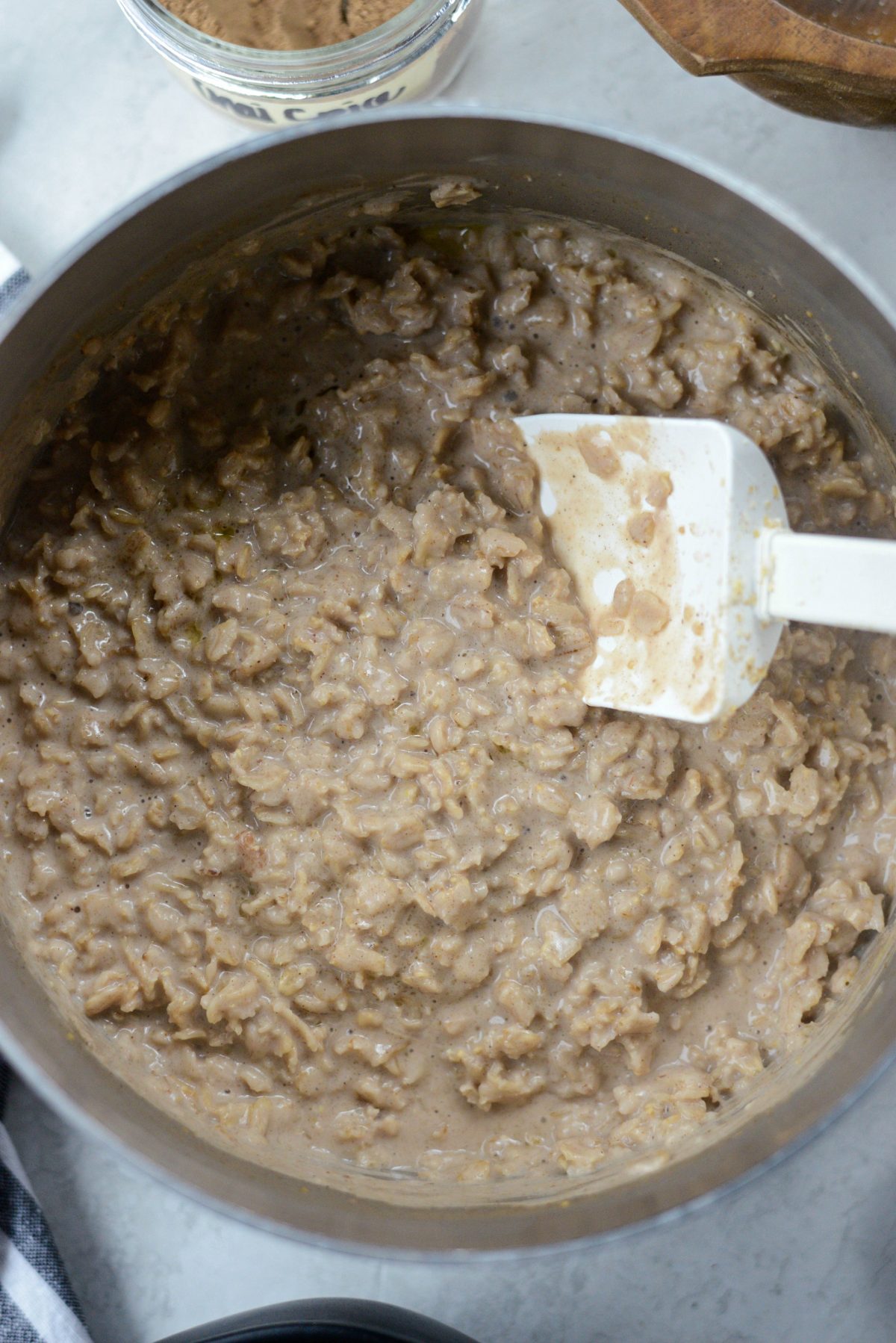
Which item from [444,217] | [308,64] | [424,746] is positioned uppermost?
[308,64]

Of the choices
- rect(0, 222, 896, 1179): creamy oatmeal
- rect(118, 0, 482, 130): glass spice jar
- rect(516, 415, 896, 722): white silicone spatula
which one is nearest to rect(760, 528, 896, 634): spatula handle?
rect(516, 415, 896, 722): white silicone spatula

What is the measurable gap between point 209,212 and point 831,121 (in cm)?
89

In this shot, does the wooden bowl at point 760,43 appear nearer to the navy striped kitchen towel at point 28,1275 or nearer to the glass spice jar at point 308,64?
the glass spice jar at point 308,64

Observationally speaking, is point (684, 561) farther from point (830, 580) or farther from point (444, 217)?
point (444, 217)

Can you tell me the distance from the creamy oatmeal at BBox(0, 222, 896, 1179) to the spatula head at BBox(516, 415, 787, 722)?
5 centimetres

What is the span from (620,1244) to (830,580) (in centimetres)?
108

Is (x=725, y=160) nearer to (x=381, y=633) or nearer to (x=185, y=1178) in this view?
(x=381, y=633)

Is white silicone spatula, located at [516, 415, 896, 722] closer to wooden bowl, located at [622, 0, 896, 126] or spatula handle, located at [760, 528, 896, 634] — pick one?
spatula handle, located at [760, 528, 896, 634]

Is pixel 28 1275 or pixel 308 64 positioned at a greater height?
pixel 308 64

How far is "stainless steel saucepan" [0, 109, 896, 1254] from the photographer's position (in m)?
1.42

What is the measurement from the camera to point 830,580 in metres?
1.42

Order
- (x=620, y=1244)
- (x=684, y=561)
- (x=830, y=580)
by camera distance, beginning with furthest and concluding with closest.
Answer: (x=620, y=1244), (x=684, y=561), (x=830, y=580)

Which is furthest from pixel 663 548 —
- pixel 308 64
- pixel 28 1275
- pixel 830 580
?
pixel 28 1275

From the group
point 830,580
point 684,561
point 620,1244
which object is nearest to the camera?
point 830,580
